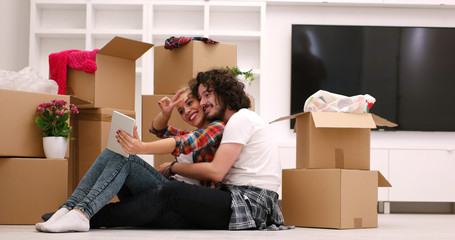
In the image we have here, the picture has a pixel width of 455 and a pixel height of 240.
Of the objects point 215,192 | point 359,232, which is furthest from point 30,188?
point 359,232

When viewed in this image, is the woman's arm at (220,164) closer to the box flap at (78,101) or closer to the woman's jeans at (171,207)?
the woman's jeans at (171,207)

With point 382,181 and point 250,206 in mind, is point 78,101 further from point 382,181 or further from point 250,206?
point 382,181

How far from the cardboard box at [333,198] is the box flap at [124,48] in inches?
38.4

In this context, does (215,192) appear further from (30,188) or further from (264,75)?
(264,75)

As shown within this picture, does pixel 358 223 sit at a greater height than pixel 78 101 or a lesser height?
lesser

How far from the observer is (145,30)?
4281 millimetres

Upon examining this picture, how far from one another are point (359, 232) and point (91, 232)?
1.00 m

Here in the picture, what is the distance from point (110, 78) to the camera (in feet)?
9.47

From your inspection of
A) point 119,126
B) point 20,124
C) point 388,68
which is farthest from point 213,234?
point 388,68

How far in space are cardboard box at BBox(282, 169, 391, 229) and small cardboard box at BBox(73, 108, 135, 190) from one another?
3.07ft

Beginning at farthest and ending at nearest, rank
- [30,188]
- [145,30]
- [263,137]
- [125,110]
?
1. [145,30]
2. [125,110]
3. [30,188]
4. [263,137]

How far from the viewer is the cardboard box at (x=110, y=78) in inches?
111

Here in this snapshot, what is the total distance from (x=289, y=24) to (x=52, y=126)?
248 cm

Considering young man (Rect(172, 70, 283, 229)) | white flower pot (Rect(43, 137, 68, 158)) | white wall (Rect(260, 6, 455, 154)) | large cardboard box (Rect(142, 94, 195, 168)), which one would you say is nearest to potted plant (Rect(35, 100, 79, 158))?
white flower pot (Rect(43, 137, 68, 158))
